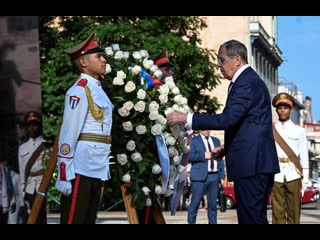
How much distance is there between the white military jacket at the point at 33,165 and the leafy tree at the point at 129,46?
25743 millimetres

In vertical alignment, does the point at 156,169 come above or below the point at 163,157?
below

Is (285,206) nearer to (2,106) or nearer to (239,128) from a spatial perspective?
(239,128)

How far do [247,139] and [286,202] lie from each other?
3.87 meters

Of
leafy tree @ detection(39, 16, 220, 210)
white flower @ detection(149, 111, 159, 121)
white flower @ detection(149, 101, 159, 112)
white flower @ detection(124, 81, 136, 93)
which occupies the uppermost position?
leafy tree @ detection(39, 16, 220, 210)

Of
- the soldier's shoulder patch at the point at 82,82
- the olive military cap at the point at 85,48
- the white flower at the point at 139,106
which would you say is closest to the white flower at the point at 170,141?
the white flower at the point at 139,106

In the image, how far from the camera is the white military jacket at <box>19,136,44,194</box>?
19.8 feet

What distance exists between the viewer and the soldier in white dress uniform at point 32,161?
19.8 feet

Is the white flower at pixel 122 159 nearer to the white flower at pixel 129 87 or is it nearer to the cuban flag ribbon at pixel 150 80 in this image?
the white flower at pixel 129 87

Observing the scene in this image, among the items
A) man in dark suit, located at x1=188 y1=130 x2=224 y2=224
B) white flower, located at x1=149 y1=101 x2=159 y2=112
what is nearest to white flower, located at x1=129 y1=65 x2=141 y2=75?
white flower, located at x1=149 y1=101 x2=159 y2=112

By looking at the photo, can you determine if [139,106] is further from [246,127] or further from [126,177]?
[246,127]

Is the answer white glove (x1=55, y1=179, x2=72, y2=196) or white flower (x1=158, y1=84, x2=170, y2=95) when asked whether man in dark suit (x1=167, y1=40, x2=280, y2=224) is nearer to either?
white glove (x1=55, y1=179, x2=72, y2=196)

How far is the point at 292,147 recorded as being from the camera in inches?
400

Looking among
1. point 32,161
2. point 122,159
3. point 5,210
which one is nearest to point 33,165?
point 32,161
